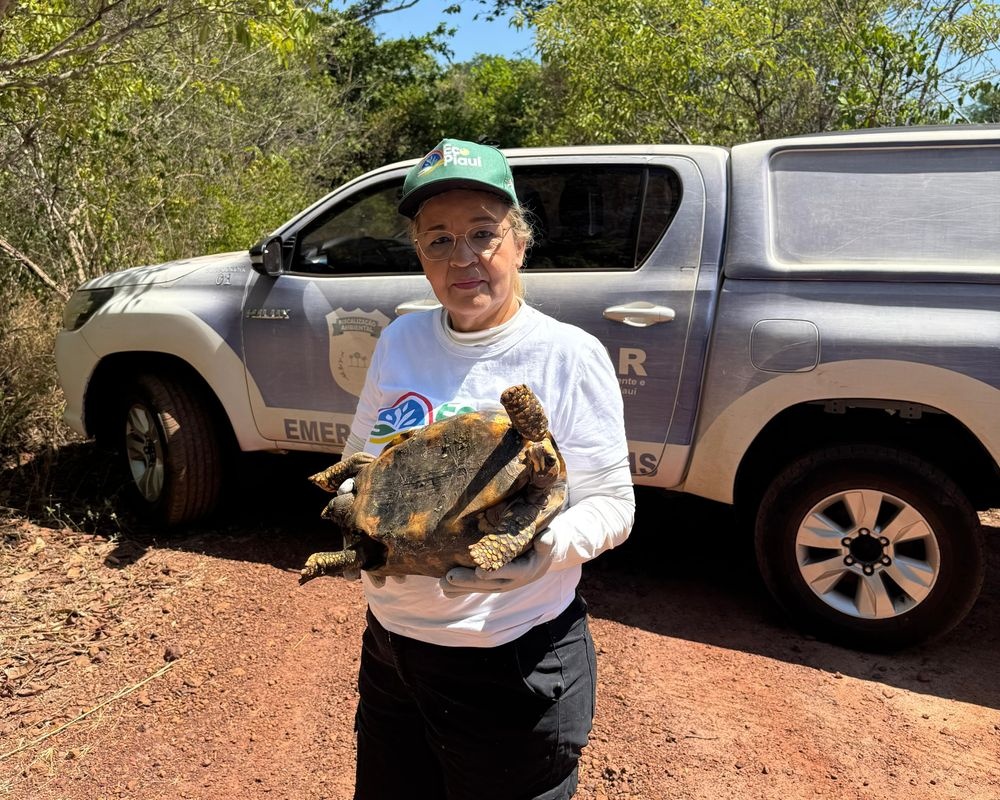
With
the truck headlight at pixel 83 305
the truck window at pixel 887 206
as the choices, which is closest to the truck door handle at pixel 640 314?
the truck window at pixel 887 206

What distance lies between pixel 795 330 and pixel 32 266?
19.2ft

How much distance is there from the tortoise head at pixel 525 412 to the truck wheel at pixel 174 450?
355 cm

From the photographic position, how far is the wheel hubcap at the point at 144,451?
15.4ft

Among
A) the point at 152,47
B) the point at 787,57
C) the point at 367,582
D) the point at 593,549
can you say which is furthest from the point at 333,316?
A: the point at 787,57

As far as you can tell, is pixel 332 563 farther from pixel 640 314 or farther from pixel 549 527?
pixel 640 314

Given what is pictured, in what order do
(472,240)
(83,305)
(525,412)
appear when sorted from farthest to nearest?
1. (83,305)
2. (472,240)
3. (525,412)

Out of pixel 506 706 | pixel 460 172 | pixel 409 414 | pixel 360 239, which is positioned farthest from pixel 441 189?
pixel 360 239

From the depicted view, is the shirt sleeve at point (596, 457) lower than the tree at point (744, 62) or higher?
lower

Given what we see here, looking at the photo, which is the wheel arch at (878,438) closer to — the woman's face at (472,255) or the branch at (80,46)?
the woman's face at (472,255)

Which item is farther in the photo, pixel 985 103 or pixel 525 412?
pixel 985 103

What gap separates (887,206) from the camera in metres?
3.53

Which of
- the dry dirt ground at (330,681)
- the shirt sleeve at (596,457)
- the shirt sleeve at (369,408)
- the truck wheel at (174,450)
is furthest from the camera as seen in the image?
the truck wheel at (174,450)

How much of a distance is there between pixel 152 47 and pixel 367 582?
7546mm

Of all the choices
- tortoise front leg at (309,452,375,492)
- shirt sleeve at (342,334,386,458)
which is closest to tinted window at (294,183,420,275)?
shirt sleeve at (342,334,386,458)
